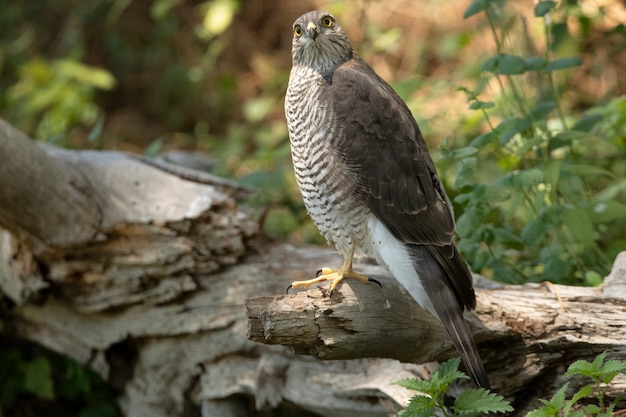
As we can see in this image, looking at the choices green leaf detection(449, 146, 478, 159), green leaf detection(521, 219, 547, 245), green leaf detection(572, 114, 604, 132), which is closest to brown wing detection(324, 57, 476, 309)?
green leaf detection(449, 146, 478, 159)

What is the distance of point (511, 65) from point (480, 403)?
1.69 metres

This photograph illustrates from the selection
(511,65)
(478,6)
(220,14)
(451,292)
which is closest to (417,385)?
(451,292)

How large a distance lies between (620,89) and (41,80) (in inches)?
204

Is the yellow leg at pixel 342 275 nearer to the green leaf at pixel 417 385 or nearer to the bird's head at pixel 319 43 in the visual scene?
the green leaf at pixel 417 385

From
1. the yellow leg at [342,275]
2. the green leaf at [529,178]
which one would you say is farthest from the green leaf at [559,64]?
the yellow leg at [342,275]

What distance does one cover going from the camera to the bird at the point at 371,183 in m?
3.12

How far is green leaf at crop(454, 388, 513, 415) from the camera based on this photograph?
2.48 meters

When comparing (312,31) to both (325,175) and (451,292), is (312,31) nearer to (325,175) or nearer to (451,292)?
(325,175)

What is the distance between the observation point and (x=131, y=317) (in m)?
4.20

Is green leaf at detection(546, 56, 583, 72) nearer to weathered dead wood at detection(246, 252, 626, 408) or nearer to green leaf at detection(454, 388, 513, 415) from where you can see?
weathered dead wood at detection(246, 252, 626, 408)

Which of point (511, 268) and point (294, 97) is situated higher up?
point (294, 97)

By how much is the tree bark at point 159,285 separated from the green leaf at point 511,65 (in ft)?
3.23

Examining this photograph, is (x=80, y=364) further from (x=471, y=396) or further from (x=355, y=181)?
(x=471, y=396)

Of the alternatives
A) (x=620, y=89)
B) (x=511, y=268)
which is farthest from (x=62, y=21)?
(x=511, y=268)
